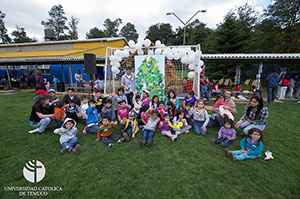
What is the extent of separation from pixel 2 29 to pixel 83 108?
52.5 meters

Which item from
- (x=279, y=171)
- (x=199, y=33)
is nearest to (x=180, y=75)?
(x=279, y=171)

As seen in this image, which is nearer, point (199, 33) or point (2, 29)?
point (199, 33)

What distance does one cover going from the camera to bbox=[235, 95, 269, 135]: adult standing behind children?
11.6 ft

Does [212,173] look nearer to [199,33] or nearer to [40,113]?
[40,113]

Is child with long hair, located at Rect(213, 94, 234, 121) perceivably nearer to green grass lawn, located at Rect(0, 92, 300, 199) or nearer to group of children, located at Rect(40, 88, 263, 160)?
group of children, located at Rect(40, 88, 263, 160)

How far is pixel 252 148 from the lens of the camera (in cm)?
298

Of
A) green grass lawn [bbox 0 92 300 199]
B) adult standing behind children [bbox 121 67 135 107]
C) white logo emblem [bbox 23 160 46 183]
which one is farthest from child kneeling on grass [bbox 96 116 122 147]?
adult standing behind children [bbox 121 67 135 107]

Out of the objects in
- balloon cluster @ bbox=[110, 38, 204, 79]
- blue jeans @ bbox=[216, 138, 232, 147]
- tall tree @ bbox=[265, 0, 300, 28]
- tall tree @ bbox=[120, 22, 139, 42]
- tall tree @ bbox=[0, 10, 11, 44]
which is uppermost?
tall tree @ bbox=[120, 22, 139, 42]

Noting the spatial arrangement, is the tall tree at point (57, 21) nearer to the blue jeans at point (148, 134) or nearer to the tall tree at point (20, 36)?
the tall tree at point (20, 36)

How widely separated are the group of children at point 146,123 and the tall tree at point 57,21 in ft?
169

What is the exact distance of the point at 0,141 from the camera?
370 centimetres

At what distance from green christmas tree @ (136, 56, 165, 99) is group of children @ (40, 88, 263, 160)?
3.69 feet

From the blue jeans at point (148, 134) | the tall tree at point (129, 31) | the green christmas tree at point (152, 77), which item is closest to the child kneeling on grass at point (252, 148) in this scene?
the blue jeans at point (148, 134)

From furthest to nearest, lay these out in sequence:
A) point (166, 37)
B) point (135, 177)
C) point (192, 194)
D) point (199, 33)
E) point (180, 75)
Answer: point (166, 37)
point (199, 33)
point (180, 75)
point (135, 177)
point (192, 194)
